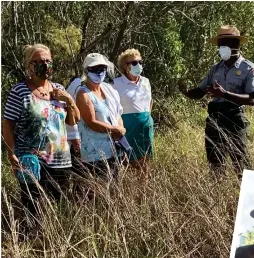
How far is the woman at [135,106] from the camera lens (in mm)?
4340

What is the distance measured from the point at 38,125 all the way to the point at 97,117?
0.56 metres

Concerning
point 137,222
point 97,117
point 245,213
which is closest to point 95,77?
point 97,117

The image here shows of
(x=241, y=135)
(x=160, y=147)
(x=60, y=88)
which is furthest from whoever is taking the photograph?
(x=160, y=147)

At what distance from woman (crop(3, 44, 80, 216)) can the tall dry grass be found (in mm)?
197

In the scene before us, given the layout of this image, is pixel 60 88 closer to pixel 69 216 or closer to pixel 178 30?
pixel 69 216

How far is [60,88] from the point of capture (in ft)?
11.7

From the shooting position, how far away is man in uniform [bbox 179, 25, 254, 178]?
13.0 ft

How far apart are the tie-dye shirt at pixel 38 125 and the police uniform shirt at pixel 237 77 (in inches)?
47.6

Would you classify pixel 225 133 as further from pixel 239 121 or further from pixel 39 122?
pixel 39 122

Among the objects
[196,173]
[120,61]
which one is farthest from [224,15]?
[196,173]

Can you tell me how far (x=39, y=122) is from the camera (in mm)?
3387

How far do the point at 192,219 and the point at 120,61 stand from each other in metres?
1.76

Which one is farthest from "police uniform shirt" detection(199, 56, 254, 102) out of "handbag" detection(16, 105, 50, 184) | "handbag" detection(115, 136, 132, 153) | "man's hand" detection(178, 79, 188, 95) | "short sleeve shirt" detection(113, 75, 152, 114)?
"handbag" detection(16, 105, 50, 184)

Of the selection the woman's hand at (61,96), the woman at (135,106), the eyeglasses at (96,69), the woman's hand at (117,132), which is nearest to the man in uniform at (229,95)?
the woman at (135,106)
